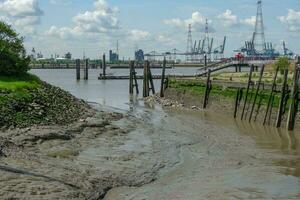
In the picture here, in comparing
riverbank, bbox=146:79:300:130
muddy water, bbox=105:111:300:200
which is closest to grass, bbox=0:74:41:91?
muddy water, bbox=105:111:300:200

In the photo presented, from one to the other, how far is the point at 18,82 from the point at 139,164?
53.3 feet

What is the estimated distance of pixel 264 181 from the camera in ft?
59.1

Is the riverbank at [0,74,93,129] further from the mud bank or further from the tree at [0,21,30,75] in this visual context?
the mud bank

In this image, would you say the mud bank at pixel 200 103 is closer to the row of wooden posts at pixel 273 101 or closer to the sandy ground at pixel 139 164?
the row of wooden posts at pixel 273 101

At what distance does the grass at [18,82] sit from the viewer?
101ft

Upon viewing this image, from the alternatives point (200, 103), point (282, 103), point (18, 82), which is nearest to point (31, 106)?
point (18, 82)

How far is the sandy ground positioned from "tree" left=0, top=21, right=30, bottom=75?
33.4 ft

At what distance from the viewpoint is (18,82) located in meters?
33.8

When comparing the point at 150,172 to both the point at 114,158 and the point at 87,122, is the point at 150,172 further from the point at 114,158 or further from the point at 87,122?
the point at 87,122

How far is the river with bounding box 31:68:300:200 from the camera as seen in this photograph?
16.3 m

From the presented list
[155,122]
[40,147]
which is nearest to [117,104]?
[155,122]

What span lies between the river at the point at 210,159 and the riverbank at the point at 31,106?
3.64 meters

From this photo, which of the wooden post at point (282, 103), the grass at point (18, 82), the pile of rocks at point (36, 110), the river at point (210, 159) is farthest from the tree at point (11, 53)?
the wooden post at point (282, 103)

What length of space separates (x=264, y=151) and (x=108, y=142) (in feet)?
23.4
